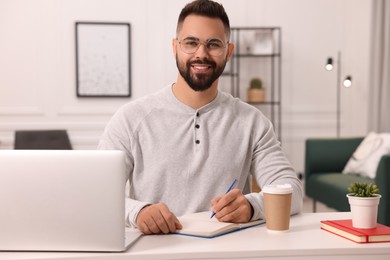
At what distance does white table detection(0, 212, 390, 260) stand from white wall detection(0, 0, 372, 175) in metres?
4.55

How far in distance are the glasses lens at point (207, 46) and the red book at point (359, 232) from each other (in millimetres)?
756

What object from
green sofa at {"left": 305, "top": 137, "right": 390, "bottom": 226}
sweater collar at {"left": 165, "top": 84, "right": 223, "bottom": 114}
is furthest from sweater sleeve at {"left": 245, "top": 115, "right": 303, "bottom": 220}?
green sofa at {"left": 305, "top": 137, "right": 390, "bottom": 226}

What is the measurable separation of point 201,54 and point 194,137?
0.30 meters

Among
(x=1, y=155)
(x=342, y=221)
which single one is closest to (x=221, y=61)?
(x=342, y=221)

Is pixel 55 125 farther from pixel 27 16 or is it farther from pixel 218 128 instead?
pixel 218 128

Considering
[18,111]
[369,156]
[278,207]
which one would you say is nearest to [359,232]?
[278,207]

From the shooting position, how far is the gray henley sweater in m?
2.18

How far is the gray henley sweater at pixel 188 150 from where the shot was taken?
2176 millimetres

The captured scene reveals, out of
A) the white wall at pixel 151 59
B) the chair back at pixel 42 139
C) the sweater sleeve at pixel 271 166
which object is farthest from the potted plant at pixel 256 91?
the sweater sleeve at pixel 271 166

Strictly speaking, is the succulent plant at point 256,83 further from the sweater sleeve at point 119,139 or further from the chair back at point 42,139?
the sweater sleeve at point 119,139

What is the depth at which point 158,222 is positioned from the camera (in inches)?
66.1

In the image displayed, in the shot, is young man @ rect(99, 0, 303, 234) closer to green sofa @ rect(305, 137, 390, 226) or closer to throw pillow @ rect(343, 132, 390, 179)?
green sofa @ rect(305, 137, 390, 226)

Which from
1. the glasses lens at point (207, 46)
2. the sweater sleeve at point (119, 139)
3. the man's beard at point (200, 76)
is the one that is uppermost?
the glasses lens at point (207, 46)

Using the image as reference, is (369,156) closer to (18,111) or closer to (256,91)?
(256,91)
